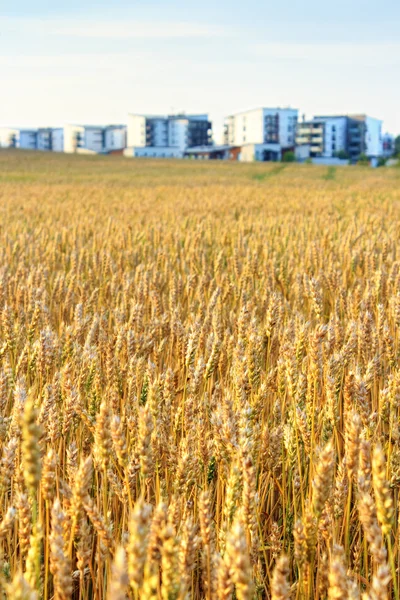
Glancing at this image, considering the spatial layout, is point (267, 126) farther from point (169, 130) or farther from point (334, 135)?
point (169, 130)

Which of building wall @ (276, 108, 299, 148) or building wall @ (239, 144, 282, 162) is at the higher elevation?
building wall @ (276, 108, 299, 148)

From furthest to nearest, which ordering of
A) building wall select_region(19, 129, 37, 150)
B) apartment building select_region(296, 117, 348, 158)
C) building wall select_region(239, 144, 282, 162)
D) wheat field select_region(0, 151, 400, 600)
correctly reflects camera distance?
building wall select_region(19, 129, 37, 150)
apartment building select_region(296, 117, 348, 158)
building wall select_region(239, 144, 282, 162)
wheat field select_region(0, 151, 400, 600)

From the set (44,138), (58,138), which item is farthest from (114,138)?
(44,138)

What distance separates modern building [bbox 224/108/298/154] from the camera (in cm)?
11538

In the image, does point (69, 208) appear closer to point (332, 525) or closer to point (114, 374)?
point (114, 374)

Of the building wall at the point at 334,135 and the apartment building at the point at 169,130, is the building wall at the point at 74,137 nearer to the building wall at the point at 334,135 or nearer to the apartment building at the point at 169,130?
the apartment building at the point at 169,130

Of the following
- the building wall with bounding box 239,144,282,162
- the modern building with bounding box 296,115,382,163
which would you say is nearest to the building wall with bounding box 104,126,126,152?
the modern building with bounding box 296,115,382,163

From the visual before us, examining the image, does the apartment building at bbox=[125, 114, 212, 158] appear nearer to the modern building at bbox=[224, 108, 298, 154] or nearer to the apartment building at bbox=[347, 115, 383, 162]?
the modern building at bbox=[224, 108, 298, 154]

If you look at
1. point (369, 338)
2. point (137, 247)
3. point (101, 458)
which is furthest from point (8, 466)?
point (137, 247)

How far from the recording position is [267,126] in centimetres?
11569

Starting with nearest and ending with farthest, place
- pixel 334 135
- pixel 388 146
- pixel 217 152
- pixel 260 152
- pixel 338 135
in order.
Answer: pixel 260 152 < pixel 217 152 < pixel 334 135 < pixel 338 135 < pixel 388 146

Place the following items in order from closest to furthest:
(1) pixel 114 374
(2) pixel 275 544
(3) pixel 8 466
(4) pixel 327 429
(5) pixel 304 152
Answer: (3) pixel 8 466, (2) pixel 275 544, (4) pixel 327 429, (1) pixel 114 374, (5) pixel 304 152

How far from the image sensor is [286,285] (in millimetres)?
5012

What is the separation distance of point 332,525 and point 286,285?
11.2ft
